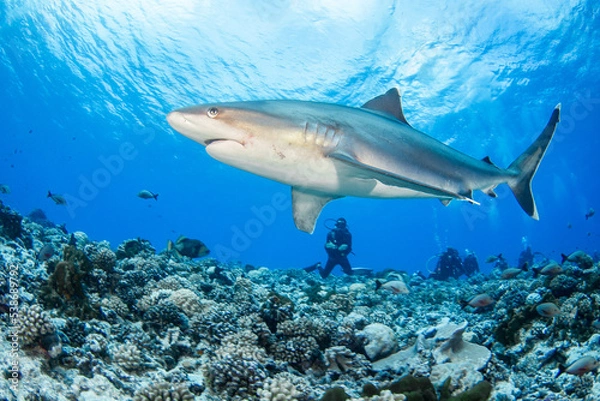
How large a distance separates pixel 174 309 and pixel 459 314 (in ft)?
21.4

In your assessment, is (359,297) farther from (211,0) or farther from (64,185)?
(64,185)

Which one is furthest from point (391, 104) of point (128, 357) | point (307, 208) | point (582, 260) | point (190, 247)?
point (190, 247)

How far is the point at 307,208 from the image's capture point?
18.4ft

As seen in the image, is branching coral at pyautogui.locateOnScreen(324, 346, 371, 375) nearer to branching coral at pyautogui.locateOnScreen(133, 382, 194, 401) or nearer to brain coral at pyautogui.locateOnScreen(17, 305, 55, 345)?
branching coral at pyautogui.locateOnScreen(133, 382, 194, 401)

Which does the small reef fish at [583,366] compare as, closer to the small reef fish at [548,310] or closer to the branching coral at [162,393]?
the small reef fish at [548,310]

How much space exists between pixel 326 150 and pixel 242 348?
7.54 feet

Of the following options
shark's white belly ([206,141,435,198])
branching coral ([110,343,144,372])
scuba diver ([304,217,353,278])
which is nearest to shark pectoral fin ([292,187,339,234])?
shark's white belly ([206,141,435,198])

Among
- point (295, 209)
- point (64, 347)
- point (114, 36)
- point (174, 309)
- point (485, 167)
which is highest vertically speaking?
point (114, 36)

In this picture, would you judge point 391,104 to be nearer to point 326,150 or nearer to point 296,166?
point 326,150

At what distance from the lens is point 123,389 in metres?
3.10

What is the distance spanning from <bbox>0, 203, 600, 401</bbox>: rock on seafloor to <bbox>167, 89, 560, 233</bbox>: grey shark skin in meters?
1.81

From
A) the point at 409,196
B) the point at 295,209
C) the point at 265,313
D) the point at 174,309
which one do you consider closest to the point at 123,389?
the point at 174,309

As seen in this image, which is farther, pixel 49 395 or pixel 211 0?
pixel 211 0

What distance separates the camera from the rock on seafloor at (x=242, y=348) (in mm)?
2973
